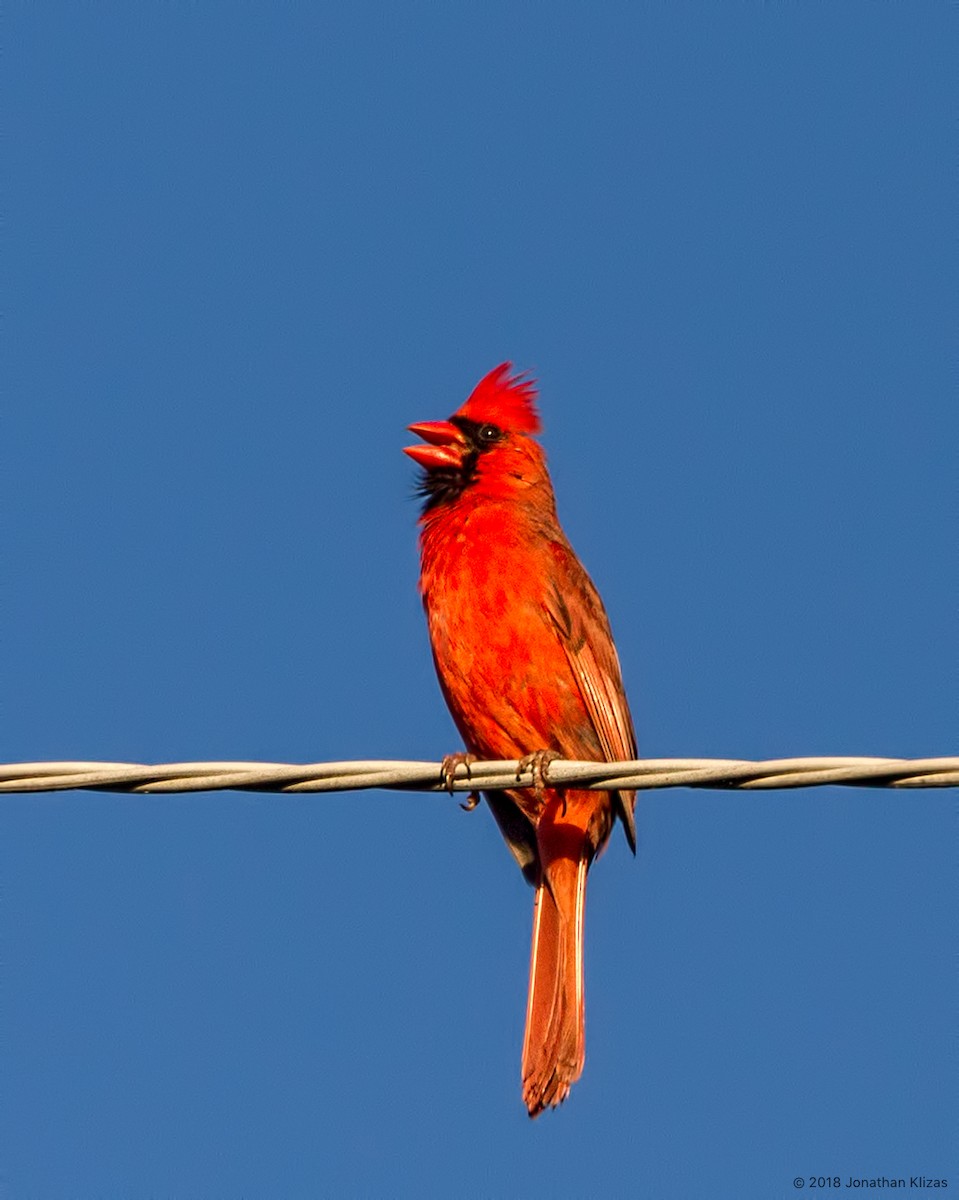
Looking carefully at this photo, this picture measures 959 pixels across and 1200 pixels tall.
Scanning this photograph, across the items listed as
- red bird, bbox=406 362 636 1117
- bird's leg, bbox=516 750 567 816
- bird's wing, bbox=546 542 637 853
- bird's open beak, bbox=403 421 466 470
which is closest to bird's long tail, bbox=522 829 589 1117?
red bird, bbox=406 362 636 1117

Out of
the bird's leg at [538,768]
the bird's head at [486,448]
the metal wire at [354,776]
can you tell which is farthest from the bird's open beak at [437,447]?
the metal wire at [354,776]

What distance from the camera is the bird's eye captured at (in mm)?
6883

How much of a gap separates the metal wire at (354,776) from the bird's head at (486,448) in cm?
297

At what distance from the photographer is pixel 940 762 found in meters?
3.25

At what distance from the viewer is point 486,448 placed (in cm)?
686

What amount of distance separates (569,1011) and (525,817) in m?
0.74

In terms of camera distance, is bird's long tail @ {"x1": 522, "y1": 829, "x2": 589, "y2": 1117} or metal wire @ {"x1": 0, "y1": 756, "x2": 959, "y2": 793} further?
bird's long tail @ {"x1": 522, "y1": 829, "x2": 589, "y2": 1117}

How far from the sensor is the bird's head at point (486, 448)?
6.65m

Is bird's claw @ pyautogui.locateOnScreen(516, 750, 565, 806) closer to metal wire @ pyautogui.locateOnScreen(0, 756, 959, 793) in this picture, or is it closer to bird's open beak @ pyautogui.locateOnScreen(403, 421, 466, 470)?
metal wire @ pyautogui.locateOnScreen(0, 756, 959, 793)

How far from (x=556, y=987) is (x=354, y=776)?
7.47 feet

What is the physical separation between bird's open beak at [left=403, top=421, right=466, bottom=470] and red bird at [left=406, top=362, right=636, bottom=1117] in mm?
425

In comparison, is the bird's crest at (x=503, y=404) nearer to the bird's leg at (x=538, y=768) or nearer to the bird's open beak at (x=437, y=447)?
the bird's open beak at (x=437, y=447)

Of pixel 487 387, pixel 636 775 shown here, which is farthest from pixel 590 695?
pixel 636 775

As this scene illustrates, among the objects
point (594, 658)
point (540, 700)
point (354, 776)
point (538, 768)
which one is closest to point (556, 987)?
point (540, 700)
